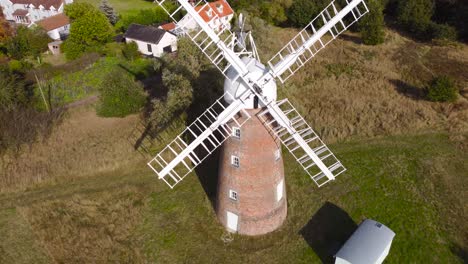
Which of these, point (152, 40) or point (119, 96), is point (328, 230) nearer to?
point (119, 96)

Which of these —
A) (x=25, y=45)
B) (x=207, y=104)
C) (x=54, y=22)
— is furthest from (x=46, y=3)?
(x=207, y=104)

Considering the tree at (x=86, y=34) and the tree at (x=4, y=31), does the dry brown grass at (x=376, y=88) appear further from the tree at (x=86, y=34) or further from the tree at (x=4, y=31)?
the tree at (x=4, y=31)

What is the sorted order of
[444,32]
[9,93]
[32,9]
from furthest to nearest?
[32,9]
[444,32]
[9,93]

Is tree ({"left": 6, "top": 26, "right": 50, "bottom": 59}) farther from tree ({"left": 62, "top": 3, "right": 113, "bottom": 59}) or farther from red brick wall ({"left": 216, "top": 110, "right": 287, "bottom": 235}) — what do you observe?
red brick wall ({"left": 216, "top": 110, "right": 287, "bottom": 235})

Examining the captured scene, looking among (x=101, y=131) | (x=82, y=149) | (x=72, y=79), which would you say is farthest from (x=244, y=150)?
(x=72, y=79)

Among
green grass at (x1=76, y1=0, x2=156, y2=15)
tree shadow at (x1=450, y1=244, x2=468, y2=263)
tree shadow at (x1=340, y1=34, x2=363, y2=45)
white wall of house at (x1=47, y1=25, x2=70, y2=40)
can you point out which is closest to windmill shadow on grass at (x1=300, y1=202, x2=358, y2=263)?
tree shadow at (x1=450, y1=244, x2=468, y2=263)
